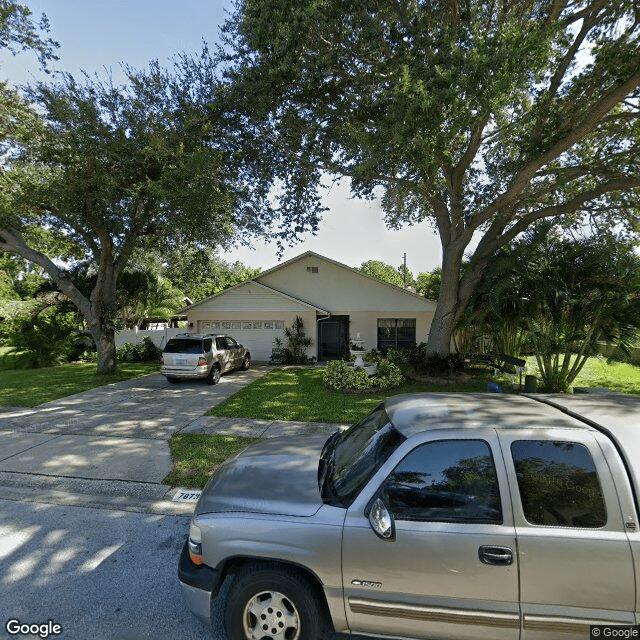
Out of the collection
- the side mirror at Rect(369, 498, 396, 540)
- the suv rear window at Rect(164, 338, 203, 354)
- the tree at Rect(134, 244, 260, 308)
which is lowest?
the side mirror at Rect(369, 498, 396, 540)

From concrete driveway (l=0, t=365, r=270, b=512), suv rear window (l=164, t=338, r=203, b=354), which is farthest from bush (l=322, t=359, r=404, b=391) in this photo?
suv rear window (l=164, t=338, r=203, b=354)

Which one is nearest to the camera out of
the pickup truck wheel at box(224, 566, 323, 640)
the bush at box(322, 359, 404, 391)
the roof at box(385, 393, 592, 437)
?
the pickup truck wheel at box(224, 566, 323, 640)

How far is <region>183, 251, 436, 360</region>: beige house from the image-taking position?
1848 cm

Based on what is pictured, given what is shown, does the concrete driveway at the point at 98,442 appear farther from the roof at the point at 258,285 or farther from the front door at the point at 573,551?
the roof at the point at 258,285

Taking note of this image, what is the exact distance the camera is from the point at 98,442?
6.94 meters

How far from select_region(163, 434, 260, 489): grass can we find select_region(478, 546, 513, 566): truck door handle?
12.9 ft

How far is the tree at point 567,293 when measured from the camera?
945cm

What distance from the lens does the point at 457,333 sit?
1659cm

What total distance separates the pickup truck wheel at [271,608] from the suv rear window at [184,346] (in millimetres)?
10547

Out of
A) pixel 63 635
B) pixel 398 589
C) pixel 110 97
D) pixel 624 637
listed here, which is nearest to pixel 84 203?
pixel 110 97

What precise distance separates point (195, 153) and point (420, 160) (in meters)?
6.07

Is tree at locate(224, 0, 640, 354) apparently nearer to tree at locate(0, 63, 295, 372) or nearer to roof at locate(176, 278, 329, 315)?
tree at locate(0, 63, 295, 372)

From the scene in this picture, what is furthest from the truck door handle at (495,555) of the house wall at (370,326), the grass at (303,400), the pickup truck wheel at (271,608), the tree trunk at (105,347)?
the house wall at (370,326)

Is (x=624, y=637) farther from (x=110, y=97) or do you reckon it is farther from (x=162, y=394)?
(x=110, y=97)
